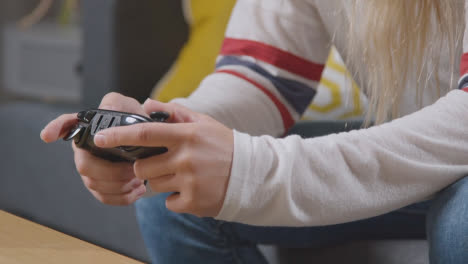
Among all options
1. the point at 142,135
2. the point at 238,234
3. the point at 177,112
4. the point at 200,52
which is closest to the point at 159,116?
the point at 177,112

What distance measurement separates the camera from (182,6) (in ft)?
4.95

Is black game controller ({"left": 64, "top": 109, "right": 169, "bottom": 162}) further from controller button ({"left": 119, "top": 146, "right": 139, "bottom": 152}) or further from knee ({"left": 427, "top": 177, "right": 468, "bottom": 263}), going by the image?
knee ({"left": 427, "top": 177, "right": 468, "bottom": 263})

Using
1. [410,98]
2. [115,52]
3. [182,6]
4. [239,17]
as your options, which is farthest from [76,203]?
[410,98]

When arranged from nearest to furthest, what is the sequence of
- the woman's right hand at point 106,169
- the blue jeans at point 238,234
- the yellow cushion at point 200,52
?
the woman's right hand at point 106,169 → the blue jeans at point 238,234 → the yellow cushion at point 200,52

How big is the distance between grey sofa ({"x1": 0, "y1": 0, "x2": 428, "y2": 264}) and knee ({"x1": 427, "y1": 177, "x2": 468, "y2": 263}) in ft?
2.36

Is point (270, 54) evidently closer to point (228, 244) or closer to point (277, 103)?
point (277, 103)

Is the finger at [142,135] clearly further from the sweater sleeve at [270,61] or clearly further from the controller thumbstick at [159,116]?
the sweater sleeve at [270,61]

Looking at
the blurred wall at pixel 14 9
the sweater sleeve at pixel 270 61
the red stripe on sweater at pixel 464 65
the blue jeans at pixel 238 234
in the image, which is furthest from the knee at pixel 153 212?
the blurred wall at pixel 14 9

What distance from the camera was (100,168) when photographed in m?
0.61

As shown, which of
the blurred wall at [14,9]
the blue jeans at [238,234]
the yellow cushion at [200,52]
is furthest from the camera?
the blurred wall at [14,9]

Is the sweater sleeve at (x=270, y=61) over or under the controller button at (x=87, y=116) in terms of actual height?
under

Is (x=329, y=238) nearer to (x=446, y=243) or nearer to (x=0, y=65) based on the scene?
(x=446, y=243)

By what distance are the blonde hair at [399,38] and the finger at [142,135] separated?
0.96 feet

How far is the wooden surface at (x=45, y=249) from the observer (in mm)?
503
